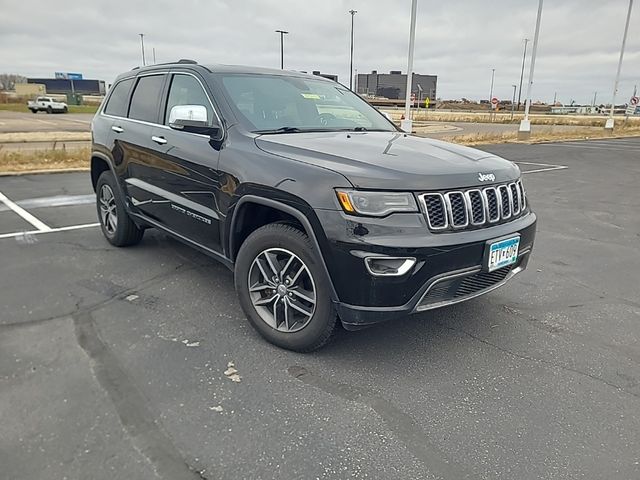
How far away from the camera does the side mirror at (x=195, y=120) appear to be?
3.48 m

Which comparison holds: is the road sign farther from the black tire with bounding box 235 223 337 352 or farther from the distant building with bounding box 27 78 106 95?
the black tire with bounding box 235 223 337 352

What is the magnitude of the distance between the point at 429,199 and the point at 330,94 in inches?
81.0

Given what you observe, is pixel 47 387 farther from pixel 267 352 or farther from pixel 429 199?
pixel 429 199

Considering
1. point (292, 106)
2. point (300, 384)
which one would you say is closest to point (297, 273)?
point (300, 384)

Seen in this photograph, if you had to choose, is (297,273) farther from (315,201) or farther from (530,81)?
(530,81)

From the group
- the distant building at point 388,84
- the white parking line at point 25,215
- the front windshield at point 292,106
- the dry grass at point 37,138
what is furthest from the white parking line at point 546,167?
the distant building at point 388,84

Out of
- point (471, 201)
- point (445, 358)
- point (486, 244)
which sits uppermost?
point (471, 201)

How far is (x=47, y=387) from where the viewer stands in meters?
2.72

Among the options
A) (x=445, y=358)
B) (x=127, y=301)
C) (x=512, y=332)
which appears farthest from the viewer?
(x=127, y=301)

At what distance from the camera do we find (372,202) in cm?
268

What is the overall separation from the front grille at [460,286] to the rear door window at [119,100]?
3.65 m

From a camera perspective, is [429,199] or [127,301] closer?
[429,199]

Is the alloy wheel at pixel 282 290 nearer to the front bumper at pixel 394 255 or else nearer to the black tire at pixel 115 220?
the front bumper at pixel 394 255

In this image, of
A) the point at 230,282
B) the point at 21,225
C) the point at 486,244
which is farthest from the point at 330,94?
the point at 21,225
